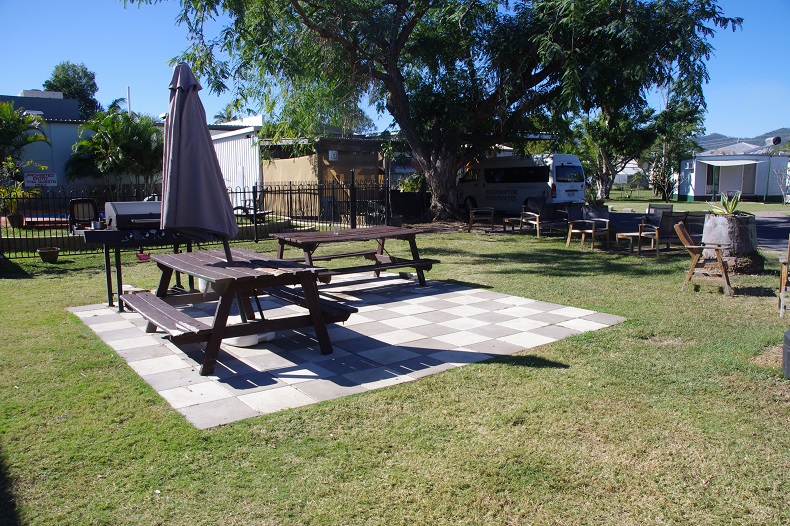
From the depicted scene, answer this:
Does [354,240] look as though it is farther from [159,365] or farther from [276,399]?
[276,399]

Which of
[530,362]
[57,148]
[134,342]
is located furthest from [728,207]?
[57,148]

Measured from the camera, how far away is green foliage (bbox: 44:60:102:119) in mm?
57906

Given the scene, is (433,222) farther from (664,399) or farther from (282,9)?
(664,399)

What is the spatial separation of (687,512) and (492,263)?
27.2ft

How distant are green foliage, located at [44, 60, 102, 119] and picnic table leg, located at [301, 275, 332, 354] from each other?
57951 millimetres

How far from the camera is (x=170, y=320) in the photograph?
508cm

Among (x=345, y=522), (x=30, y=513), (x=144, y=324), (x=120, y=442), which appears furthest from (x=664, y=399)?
(x=144, y=324)

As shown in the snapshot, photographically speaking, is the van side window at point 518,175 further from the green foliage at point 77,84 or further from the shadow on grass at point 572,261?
the green foliage at point 77,84

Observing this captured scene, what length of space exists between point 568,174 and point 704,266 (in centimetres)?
1104

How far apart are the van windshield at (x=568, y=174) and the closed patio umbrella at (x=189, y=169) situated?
50.7 ft

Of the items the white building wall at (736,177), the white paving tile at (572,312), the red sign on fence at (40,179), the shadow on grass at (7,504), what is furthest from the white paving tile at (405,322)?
the white building wall at (736,177)

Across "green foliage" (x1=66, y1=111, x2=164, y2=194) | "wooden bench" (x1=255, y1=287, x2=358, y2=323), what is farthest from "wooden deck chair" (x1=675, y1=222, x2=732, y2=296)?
"green foliage" (x1=66, y1=111, x2=164, y2=194)

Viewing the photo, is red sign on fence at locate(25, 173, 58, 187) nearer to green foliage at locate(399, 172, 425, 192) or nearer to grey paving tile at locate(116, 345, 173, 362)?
green foliage at locate(399, 172, 425, 192)

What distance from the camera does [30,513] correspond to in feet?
9.48
